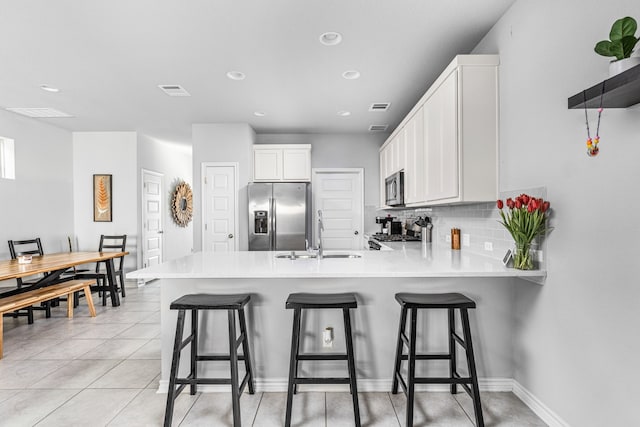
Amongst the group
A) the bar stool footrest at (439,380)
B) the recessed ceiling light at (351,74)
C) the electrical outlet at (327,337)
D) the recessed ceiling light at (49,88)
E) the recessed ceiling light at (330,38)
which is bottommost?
the bar stool footrest at (439,380)

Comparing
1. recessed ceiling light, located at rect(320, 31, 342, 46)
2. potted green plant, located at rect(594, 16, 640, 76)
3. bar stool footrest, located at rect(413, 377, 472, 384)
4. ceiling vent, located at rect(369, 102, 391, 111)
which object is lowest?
bar stool footrest, located at rect(413, 377, 472, 384)

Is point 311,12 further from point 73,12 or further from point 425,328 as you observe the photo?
point 425,328

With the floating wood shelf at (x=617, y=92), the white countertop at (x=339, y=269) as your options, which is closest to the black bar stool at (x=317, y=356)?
the white countertop at (x=339, y=269)

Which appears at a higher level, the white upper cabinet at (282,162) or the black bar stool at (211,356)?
the white upper cabinet at (282,162)

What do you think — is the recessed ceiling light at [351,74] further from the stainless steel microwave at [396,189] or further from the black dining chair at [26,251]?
the black dining chair at [26,251]

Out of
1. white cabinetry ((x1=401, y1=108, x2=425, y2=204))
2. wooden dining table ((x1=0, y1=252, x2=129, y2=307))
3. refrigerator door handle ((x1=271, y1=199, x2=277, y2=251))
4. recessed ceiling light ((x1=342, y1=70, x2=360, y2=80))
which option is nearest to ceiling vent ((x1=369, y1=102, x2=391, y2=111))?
white cabinetry ((x1=401, y1=108, x2=425, y2=204))

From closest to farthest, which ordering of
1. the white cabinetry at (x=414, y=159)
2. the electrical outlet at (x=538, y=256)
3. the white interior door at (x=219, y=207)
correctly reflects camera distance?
the electrical outlet at (x=538, y=256), the white cabinetry at (x=414, y=159), the white interior door at (x=219, y=207)

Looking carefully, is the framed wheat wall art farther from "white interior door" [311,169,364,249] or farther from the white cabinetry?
the white cabinetry

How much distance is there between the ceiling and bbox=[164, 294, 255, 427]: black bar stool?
1.93 m

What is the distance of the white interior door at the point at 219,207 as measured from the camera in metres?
5.04

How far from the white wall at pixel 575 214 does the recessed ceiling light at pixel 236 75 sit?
2.32m

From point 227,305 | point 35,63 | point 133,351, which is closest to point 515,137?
point 227,305

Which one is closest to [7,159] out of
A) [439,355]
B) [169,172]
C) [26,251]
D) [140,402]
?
[26,251]

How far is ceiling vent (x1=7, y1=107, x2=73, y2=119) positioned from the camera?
4398 mm
